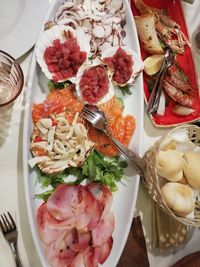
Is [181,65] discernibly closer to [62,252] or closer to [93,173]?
[93,173]

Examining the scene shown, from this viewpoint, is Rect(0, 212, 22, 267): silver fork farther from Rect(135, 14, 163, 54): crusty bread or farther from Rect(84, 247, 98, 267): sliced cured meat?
Rect(135, 14, 163, 54): crusty bread

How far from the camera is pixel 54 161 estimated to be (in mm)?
1039

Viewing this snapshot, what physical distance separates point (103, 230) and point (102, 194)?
0.29 ft

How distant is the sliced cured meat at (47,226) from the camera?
1005 mm

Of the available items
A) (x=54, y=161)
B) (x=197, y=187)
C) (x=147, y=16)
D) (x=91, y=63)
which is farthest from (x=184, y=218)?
(x=147, y=16)

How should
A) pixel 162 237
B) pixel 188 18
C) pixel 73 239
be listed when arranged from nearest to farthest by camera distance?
pixel 73 239 → pixel 162 237 → pixel 188 18

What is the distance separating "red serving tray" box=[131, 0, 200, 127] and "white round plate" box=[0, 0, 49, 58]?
0.30 meters

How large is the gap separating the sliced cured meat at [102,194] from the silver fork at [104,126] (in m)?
0.10

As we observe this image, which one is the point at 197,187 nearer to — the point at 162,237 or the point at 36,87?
the point at 162,237

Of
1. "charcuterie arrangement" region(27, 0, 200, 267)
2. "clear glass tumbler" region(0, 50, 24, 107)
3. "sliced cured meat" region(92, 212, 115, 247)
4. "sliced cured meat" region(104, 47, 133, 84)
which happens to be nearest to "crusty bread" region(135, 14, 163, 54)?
"charcuterie arrangement" region(27, 0, 200, 267)

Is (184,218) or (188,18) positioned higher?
(188,18)

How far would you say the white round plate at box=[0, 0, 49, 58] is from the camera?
1.08m

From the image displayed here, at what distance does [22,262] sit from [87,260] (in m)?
Answer: 0.16

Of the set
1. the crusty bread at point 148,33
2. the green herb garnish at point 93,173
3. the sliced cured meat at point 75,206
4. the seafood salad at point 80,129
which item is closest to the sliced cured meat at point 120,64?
the seafood salad at point 80,129
